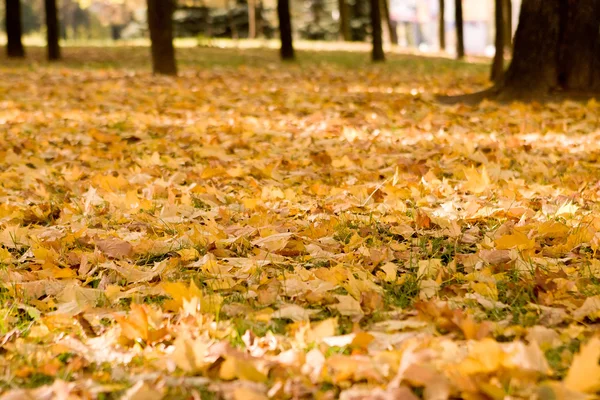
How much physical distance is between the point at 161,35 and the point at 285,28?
554 cm

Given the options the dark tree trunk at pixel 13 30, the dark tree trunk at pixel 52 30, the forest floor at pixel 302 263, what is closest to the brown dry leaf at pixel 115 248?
the forest floor at pixel 302 263

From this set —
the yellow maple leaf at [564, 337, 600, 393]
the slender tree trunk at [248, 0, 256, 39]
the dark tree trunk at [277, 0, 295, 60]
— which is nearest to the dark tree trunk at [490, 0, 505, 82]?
the dark tree trunk at [277, 0, 295, 60]

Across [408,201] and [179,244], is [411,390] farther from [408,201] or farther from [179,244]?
[408,201]

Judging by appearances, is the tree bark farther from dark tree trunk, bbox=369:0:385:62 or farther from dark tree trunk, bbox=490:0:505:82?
dark tree trunk, bbox=369:0:385:62

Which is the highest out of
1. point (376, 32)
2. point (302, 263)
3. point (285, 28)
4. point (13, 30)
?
point (13, 30)

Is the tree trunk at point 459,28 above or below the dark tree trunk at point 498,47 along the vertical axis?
above

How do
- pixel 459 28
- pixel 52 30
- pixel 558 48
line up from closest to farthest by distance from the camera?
1. pixel 558 48
2. pixel 52 30
3. pixel 459 28

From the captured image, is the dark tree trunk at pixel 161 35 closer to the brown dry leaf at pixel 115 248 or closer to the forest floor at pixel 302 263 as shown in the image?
the forest floor at pixel 302 263

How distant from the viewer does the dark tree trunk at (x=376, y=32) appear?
16625 millimetres

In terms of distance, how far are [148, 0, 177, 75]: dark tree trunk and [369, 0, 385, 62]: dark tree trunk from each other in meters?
6.03

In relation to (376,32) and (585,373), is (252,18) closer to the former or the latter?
(376,32)

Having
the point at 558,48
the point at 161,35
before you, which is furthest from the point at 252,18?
the point at 558,48

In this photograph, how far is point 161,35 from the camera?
1205 centimetres

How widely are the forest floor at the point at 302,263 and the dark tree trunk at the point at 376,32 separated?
411 inches
